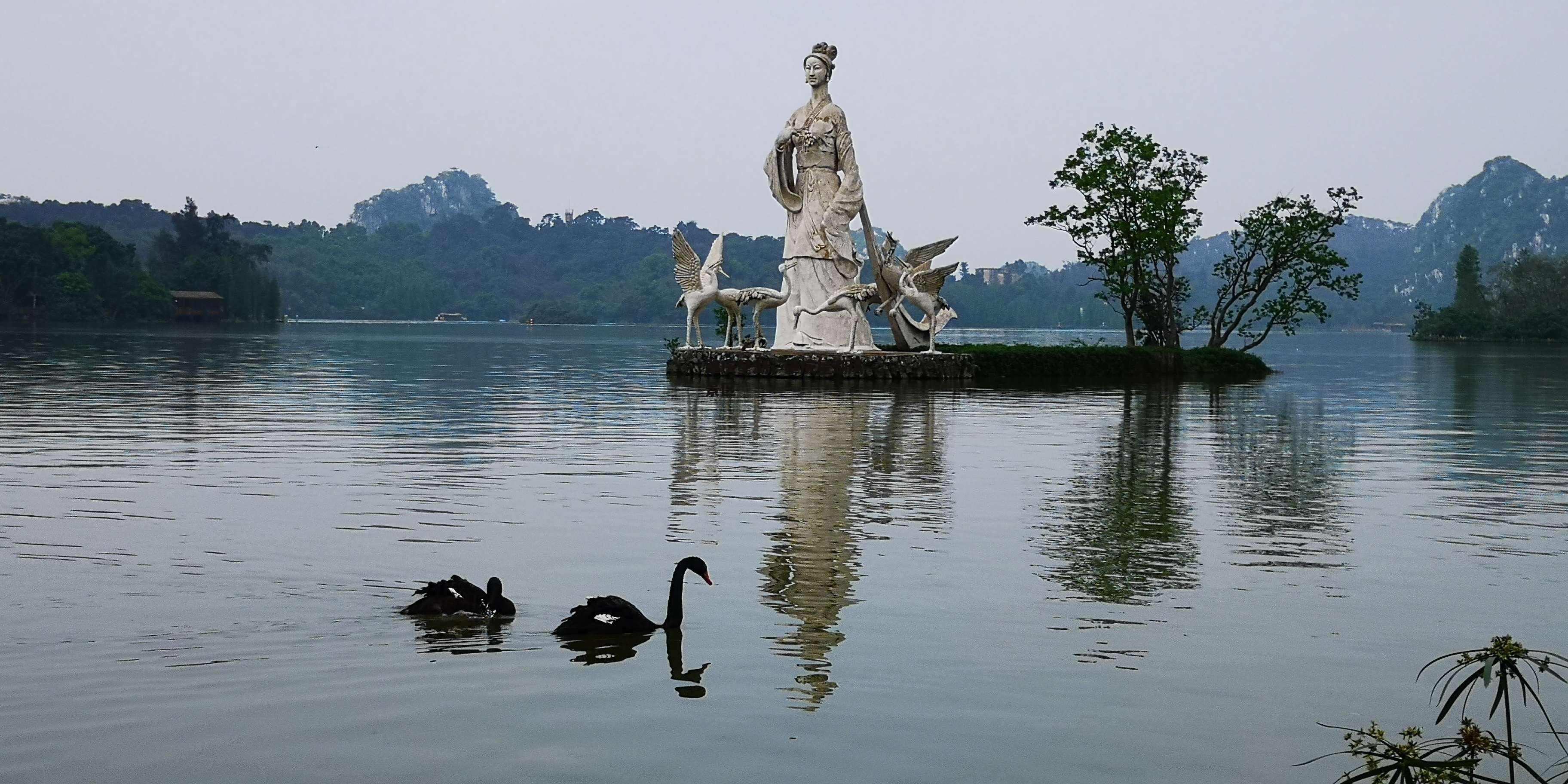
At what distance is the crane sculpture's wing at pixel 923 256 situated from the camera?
39594 millimetres

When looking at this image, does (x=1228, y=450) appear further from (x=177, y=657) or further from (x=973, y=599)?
(x=177, y=657)

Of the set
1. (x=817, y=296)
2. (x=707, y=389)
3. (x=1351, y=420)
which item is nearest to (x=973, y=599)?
(x=1351, y=420)

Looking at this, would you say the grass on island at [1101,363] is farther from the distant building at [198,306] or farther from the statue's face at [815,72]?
the distant building at [198,306]

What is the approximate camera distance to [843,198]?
39750mm

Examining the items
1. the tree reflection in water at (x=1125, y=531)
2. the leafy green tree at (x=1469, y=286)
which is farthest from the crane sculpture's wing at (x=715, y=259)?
the leafy green tree at (x=1469, y=286)

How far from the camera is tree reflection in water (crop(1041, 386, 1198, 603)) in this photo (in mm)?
11539

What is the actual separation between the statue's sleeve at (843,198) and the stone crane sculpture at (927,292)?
1.76 m

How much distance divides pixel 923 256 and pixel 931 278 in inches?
24.2

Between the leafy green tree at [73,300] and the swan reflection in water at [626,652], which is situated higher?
the leafy green tree at [73,300]

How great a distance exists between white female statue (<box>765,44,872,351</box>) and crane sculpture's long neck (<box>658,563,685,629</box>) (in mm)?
29958

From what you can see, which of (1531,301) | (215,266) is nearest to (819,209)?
(215,266)

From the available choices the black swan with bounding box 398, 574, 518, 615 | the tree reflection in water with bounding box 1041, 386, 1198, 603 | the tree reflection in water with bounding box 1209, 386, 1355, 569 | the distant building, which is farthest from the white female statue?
the distant building

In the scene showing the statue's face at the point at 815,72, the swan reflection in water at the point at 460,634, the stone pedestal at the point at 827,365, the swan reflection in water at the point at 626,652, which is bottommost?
the swan reflection in water at the point at 626,652

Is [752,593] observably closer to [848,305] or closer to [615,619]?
[615,619]
